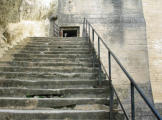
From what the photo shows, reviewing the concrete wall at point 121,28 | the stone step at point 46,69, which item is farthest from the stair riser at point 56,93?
the concrete wall at point 121,28

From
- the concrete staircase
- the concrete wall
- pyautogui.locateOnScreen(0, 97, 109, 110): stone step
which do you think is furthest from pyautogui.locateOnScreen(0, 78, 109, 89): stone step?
the concrete wall

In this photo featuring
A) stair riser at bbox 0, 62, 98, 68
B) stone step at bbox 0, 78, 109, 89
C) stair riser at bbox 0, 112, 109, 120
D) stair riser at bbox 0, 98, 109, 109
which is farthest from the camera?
stair riser at bbox 0, 62, 98, 68

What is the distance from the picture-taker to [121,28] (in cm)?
766

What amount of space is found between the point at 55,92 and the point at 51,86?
24 centimetres

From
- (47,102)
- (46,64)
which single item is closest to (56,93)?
(47,102)

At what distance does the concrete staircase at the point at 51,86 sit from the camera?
89.9 inches

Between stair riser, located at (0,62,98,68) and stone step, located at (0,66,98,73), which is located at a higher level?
stair riser, located at (0,62,98,68)

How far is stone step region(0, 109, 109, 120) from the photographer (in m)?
2.17

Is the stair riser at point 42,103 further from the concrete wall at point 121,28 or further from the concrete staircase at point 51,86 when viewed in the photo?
the concrete wall at point 121,28

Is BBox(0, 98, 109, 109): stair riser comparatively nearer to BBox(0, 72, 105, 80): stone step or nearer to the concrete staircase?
the concrete staircase

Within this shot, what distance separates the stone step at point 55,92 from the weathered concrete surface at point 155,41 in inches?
203

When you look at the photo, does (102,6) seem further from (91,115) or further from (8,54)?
(91,115)

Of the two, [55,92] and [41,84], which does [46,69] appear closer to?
[41,84]

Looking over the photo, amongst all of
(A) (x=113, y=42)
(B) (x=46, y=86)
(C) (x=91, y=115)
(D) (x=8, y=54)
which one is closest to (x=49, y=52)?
(D) (x=8, y=54)
